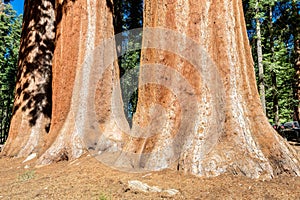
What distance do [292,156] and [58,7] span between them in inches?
257

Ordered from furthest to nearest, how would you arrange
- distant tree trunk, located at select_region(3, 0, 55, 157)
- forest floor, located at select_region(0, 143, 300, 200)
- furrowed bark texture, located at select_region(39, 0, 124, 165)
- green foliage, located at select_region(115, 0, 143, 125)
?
green foliage, located at select_region(115, 0, 143, 125)
distant tree trunk, located at select_region(3, 0, 55, 157)
furrowed bark texture, located at select_region(39, 0, 124, 165)
forest floor, located at select_region(0, 143, 300, 200)

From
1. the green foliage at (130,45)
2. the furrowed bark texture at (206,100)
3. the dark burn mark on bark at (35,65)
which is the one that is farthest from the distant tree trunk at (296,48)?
the dark burn mark on bark at (35,65)

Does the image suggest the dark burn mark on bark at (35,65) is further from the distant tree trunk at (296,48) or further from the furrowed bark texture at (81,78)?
the distant tree trunk at (296,48)

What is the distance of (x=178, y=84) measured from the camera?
3.81 metres

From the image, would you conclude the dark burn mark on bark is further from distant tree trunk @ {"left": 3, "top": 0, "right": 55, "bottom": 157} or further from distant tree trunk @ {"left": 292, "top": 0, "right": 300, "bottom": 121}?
distant tree trunk @ {"left": 292, "top": 0, "right": 300, "bottom": 121}

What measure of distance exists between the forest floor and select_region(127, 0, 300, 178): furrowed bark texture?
194 millimetres

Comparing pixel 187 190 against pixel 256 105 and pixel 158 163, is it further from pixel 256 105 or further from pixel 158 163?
pixel 256 105

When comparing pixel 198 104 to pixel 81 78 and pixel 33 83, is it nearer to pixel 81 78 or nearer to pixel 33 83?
pixel 81 78

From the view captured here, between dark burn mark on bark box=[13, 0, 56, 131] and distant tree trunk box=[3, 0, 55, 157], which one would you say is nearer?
distant tree trunk box=[3, 0, 55, 157]

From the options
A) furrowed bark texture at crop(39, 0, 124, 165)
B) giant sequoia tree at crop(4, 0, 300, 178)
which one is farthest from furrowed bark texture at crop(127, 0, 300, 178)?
furrowed bark texture at crop(39, 0, 124, 165)

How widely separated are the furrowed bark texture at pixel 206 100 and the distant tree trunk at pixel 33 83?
13.4 ft

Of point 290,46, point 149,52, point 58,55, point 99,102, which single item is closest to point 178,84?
point 149,52

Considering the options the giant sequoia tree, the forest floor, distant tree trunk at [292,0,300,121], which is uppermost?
distant tree trunk at [292,0,300,121]

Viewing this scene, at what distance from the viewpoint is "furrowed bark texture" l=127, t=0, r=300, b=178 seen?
332cm
